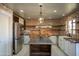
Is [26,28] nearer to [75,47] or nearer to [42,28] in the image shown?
[42,28]

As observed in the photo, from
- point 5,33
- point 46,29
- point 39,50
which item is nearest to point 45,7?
point 39,50

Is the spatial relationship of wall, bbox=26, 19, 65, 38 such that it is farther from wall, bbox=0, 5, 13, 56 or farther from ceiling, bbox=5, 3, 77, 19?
wall, bbox=0, 5, 13, 56

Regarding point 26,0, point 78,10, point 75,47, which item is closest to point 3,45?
point 75,47

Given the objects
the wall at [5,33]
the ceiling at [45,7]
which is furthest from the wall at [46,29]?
the wall at [5,33]

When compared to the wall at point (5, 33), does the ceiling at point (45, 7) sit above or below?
above

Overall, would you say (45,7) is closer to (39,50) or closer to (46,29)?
(39,50)

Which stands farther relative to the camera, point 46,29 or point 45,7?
point 46,29

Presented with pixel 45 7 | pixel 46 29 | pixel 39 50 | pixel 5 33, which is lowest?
pixel 39 50

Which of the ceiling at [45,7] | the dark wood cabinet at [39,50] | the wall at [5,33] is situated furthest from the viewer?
the wall at [5,33]

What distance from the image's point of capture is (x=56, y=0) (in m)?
1.19

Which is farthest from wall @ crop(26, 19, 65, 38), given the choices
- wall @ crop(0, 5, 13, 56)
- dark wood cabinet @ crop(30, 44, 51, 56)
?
dark wood cabinet @ crop(30, 44, 51, 56)

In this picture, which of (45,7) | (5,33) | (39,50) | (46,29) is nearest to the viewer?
(39,50)

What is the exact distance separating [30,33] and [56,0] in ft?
30.9

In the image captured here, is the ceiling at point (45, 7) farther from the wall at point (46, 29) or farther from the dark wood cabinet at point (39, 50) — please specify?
the wall at point (46, 29)
